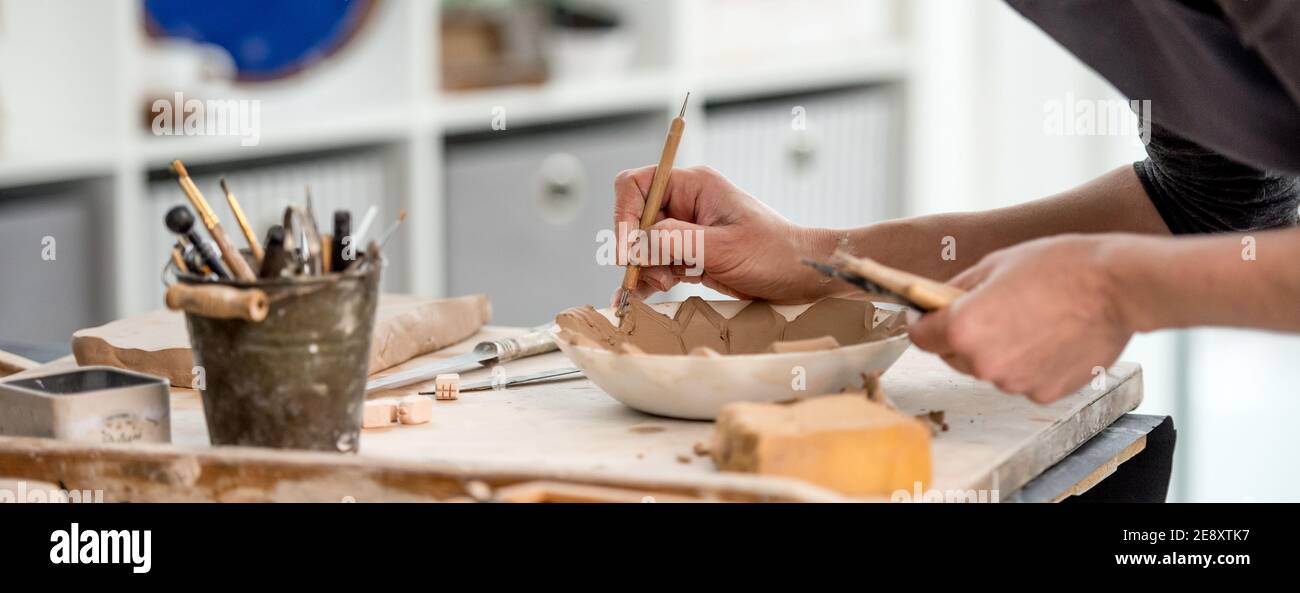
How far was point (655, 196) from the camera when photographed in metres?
1.45

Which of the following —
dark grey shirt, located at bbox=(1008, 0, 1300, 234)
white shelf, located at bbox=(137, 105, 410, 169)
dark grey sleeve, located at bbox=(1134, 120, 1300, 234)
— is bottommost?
dark grey sleeve, located at bbox=(1134, 120, 1300, 234)

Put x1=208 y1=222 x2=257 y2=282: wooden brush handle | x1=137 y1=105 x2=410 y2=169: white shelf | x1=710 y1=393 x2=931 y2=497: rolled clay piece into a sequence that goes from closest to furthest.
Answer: x1=710 y1=393 x2=931 y2=497: rolled clay piece
x1=208 y1=222 x2=257 y2=282: wooden brush handle
x1=137 y1=105 x2=410 y2=169: white shelf

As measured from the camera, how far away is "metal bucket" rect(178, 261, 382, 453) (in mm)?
1042

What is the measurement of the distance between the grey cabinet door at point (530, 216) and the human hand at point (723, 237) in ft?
5.88

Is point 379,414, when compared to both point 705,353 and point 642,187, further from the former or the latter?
point 642,187

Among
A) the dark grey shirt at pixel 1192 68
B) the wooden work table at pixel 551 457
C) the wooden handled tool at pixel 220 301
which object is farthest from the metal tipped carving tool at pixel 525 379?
the dark grey shirt at pixel 1192 68

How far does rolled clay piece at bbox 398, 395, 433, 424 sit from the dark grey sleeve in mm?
846

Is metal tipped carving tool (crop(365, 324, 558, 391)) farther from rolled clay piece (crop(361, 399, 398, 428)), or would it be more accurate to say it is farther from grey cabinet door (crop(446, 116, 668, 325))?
grey cabinet door (crop(446, 116, 668, 325))

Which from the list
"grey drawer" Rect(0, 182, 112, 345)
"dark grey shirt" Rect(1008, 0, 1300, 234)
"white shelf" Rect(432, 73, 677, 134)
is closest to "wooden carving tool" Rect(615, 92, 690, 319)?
"dark grey shirt" Rect(1008, 0, 1300, 234)

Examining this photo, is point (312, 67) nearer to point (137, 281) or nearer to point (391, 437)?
point (137, 281)

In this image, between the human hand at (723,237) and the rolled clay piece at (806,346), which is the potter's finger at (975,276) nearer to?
the rolled clay piece at (806,346)
